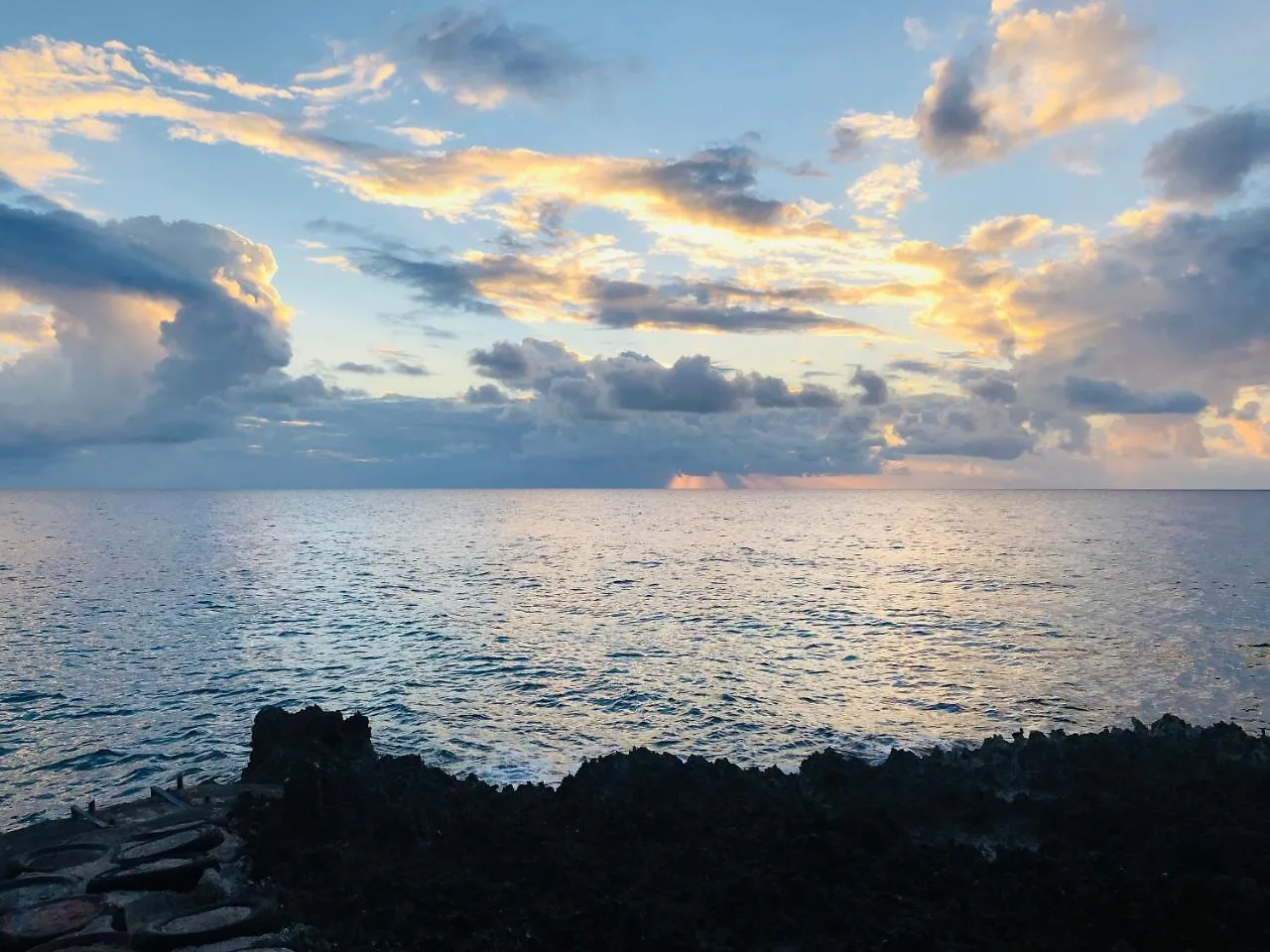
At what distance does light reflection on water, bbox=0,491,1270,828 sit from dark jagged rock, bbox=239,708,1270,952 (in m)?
11.1

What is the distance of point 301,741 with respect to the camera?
90.3 ft

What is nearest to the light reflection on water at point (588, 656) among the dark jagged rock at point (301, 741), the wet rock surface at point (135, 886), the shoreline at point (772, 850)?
the dark jagged rock at point (301, 741)

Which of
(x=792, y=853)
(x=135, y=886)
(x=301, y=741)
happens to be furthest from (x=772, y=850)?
(x=301, y=741)

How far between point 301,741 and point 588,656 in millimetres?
30823

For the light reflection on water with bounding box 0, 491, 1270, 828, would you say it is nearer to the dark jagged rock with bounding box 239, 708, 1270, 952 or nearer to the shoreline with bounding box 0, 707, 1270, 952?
the shoreline with bounding box 0, 707, 1270, 952

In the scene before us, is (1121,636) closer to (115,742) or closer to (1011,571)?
(1011,571)

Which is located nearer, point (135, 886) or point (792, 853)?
point (135, 886)

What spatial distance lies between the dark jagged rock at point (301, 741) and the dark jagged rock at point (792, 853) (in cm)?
58

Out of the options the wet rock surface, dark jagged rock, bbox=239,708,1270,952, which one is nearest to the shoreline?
dark jagged rock, bbox=239,708,1270,952

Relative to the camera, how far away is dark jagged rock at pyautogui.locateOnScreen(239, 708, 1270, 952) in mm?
16375

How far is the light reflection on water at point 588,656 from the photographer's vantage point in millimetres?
38625

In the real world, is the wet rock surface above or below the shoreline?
below

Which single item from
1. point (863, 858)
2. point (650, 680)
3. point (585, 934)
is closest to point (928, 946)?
point (863, 858)

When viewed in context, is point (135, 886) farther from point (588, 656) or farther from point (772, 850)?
point (588, 656)
